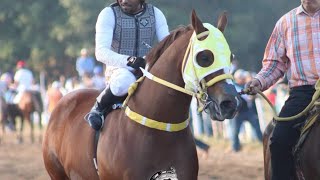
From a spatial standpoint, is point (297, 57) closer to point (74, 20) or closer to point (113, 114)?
point (113, 114)

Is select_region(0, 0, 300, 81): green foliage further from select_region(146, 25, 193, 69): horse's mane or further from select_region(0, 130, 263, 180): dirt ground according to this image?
select_region(146, 25, 193, 69): horse's mane

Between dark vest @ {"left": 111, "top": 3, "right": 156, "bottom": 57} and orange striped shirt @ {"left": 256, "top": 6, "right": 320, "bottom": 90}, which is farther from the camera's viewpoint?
dark vest @ {"left": 111, "top": 3, "right": 156, "bottom": 57}

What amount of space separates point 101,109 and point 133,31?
783mm

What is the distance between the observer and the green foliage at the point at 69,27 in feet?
123

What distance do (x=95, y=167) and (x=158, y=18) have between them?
1.50 meters

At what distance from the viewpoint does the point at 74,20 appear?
37281 millimetres

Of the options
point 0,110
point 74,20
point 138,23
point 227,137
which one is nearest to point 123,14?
point 138,23

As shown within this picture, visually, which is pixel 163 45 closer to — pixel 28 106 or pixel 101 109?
pixel 101 109

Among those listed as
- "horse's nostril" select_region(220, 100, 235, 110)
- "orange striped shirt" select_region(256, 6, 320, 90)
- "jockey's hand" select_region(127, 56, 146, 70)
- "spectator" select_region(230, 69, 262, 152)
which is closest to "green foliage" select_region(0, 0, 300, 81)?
"spectator" select_region(230, 69, 262, 152)

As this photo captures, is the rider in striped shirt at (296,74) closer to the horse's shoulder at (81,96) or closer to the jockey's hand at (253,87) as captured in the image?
the jockey's hand at (253,87)

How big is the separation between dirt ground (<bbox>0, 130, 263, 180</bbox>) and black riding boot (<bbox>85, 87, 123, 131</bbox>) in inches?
212

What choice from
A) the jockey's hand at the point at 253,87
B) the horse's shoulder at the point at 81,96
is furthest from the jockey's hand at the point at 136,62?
the horse's shoulder at the point at 81,96

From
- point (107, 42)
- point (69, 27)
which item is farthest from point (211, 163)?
point (69, 27)

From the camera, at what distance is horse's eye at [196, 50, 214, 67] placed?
6.14 m
